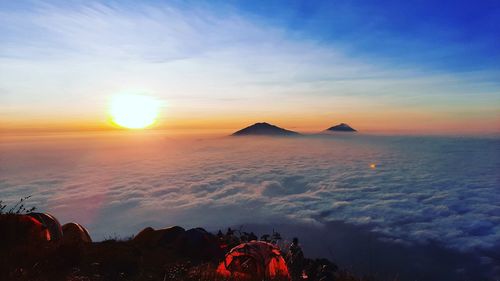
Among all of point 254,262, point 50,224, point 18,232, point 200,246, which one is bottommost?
point 200,246

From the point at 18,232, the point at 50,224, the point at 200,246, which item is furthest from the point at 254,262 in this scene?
the point at 50,224

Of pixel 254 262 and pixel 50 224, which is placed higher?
pixel 50 224

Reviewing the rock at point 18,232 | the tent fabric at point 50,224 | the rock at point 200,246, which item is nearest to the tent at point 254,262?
the rock at point 200,246

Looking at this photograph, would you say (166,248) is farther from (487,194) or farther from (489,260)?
(487,194)

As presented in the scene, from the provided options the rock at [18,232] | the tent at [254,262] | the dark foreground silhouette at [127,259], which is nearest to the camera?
the dark foreground silhouette at [127,259]

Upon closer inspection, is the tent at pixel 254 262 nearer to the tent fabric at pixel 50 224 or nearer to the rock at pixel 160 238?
the rock at pixel 160 238

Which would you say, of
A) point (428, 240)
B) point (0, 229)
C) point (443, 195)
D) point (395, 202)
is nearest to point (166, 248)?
point (0, 229)

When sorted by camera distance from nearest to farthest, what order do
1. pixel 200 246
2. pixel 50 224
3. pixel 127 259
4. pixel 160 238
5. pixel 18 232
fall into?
pixel 18 232, pixel 127 259, pixel 50 224, pixel 200 246, pixel 160 238

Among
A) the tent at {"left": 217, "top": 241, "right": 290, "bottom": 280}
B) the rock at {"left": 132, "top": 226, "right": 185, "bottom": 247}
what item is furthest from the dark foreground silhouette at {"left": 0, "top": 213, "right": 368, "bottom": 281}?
the rock at {"left": 132, "top": 226, "right": 185, "bottom": 247}

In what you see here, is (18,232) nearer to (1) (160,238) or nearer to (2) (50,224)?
(2) (50,224)
